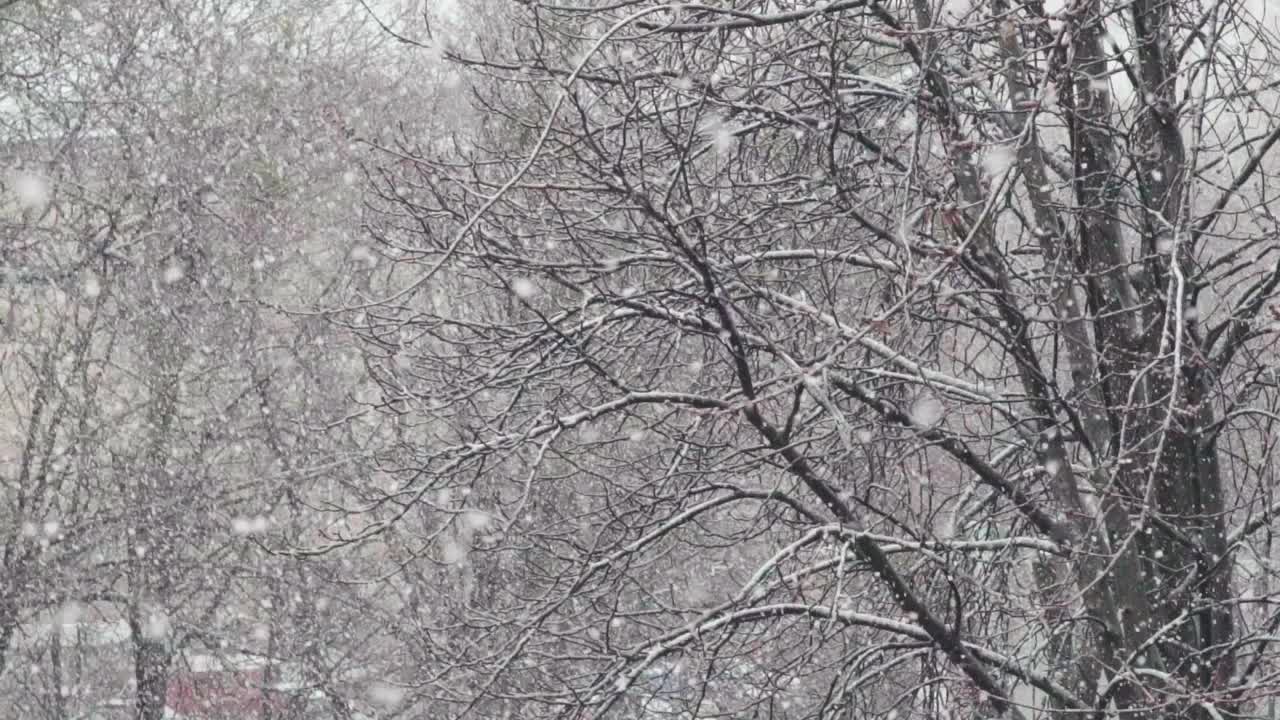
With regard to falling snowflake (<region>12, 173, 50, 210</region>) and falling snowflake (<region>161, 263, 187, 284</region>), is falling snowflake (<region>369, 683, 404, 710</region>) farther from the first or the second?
falling snowflake (<region>12, 173, 50, 210</region>)

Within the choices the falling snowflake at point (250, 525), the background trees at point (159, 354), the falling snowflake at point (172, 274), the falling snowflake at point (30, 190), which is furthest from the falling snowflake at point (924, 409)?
the falling snowflake at point (30, 190)

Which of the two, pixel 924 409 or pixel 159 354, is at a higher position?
pixel 159 354

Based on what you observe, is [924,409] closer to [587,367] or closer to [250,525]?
[587,367]

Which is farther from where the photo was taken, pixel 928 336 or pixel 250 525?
pixel 250 525

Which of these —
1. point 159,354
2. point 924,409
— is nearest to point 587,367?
point 924,409

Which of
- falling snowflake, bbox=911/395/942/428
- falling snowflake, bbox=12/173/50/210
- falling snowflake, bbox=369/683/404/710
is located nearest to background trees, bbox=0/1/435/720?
falling snowflake, bbox=12/173/50/210

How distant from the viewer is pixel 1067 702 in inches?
256

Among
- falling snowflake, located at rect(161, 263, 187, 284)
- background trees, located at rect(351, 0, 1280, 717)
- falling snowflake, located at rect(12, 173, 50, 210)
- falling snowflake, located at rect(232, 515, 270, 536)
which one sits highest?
falling snowflake, located at rect(12, 173, 50, 210)

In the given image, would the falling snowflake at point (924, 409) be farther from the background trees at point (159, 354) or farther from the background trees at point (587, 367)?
the background trees at point (159, 354)

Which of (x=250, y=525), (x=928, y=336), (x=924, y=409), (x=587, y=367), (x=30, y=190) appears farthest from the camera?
(x=250, y=525)

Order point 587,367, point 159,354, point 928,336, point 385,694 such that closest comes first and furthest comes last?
point 587,367 < point 928,336 < point 385,694 < point 159,354

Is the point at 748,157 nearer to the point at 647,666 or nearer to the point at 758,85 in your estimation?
the point at 758,85

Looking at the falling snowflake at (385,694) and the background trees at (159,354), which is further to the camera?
the background trees at (159,354)

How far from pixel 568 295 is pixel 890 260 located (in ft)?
23.8
